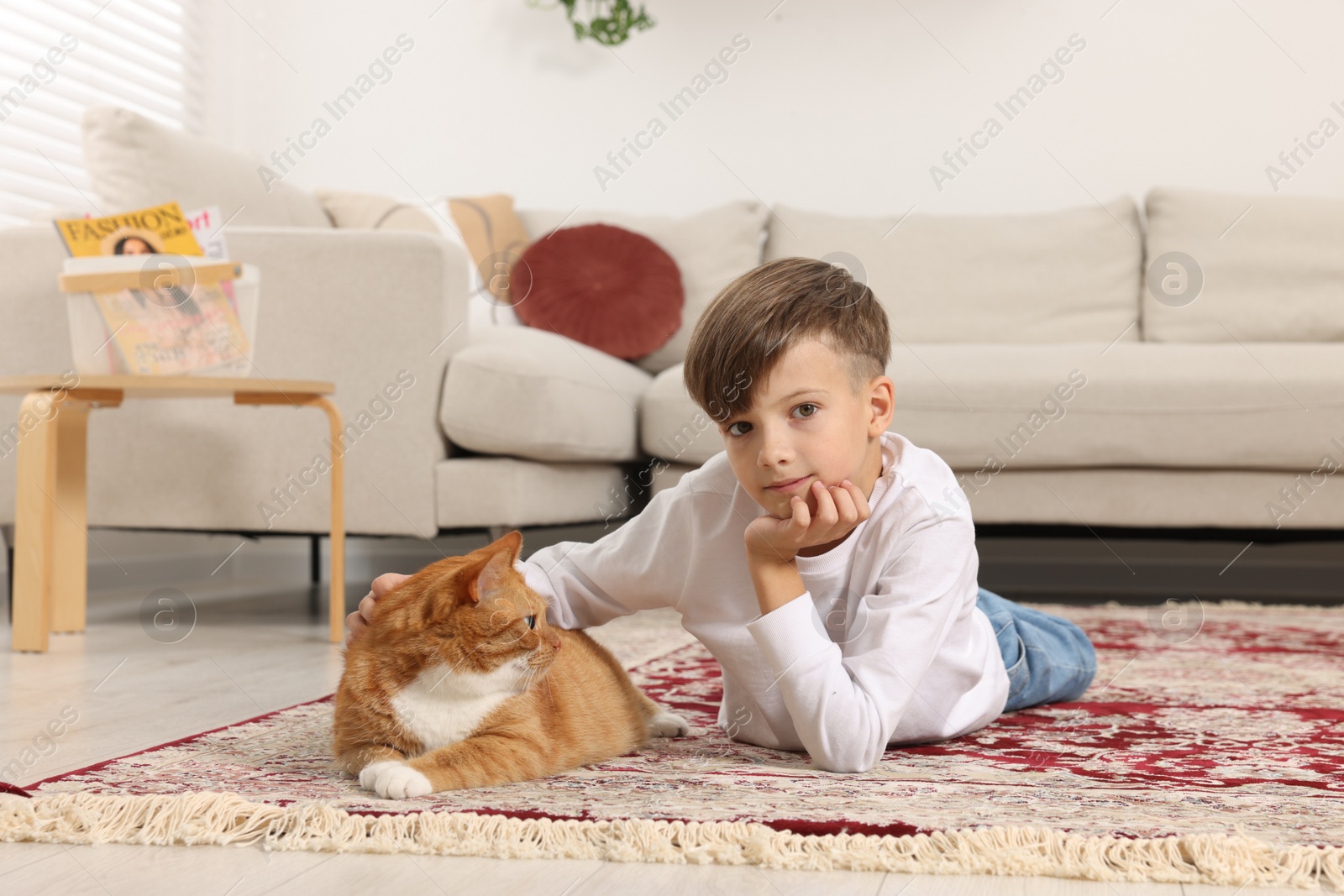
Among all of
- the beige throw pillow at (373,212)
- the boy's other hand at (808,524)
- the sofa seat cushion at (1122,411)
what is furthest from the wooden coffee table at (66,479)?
the boy's other hand at (808,524)

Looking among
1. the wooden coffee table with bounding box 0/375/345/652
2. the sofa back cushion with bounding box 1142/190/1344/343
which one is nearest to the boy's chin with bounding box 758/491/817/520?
the wooden coffee table with bounding box 0/375/345/652

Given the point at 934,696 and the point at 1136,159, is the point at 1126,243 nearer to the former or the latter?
the point at 1136,159

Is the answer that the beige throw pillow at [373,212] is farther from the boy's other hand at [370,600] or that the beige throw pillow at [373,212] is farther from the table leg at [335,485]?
the boy's other hand at [370,600]

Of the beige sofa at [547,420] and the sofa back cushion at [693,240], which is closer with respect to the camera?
the beige sofa at [547,420]

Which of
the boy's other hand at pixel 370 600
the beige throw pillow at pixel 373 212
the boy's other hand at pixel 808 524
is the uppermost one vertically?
the beige throw pillow at pixel 373 212

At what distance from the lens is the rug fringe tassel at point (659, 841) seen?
74cm

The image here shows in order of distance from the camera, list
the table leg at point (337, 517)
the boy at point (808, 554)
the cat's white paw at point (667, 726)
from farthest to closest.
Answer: the table leg at point (337, 517)
the cat's white paw at point (667, 726)
the boy at point (808, 554)

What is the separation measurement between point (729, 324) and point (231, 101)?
11.5 feet

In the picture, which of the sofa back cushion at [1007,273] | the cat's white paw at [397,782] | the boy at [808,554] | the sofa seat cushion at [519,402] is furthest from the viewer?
the sofa back cushion at [1007,273]

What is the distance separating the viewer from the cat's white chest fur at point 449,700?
0.97m

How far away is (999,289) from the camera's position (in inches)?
122

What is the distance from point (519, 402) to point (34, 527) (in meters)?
0.84

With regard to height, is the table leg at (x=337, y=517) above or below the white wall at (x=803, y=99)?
below

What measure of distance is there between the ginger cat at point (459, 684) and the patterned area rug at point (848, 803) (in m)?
0.03
